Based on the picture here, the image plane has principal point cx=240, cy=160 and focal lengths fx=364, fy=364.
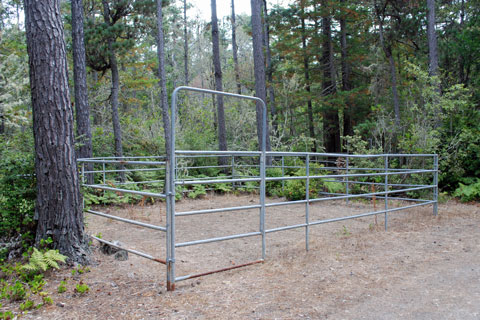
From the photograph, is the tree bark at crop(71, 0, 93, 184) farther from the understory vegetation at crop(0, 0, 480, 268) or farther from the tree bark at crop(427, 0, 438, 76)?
the tree bark at crop(427, 0, 438, 76)

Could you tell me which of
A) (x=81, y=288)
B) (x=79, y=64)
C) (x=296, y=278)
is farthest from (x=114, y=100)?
(x=296, y=278)

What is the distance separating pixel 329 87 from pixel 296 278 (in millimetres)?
13890

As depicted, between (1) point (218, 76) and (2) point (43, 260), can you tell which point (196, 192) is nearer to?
(1) point (218, 76)

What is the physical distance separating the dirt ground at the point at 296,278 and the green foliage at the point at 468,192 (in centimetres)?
302

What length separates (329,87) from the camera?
16.4m

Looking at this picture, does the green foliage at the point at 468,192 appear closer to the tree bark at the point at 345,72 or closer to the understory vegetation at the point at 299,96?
the understory vegetation at the point at 299,96

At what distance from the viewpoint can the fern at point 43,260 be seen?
347 cm

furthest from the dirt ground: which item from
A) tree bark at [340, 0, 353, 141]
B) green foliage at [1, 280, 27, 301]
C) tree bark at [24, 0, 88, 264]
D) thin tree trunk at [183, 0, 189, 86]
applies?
thin tree trunk at [183, 0, 189, 86]

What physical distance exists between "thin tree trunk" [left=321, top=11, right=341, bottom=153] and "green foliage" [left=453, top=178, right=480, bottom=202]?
807cm

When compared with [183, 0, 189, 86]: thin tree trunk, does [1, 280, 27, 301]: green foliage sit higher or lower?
lower

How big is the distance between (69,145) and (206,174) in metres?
8.13

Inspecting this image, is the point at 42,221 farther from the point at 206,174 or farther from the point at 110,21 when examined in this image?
the point at 110,21

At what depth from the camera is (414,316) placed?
113 inches

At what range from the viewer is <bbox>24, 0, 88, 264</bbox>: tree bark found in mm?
3922
